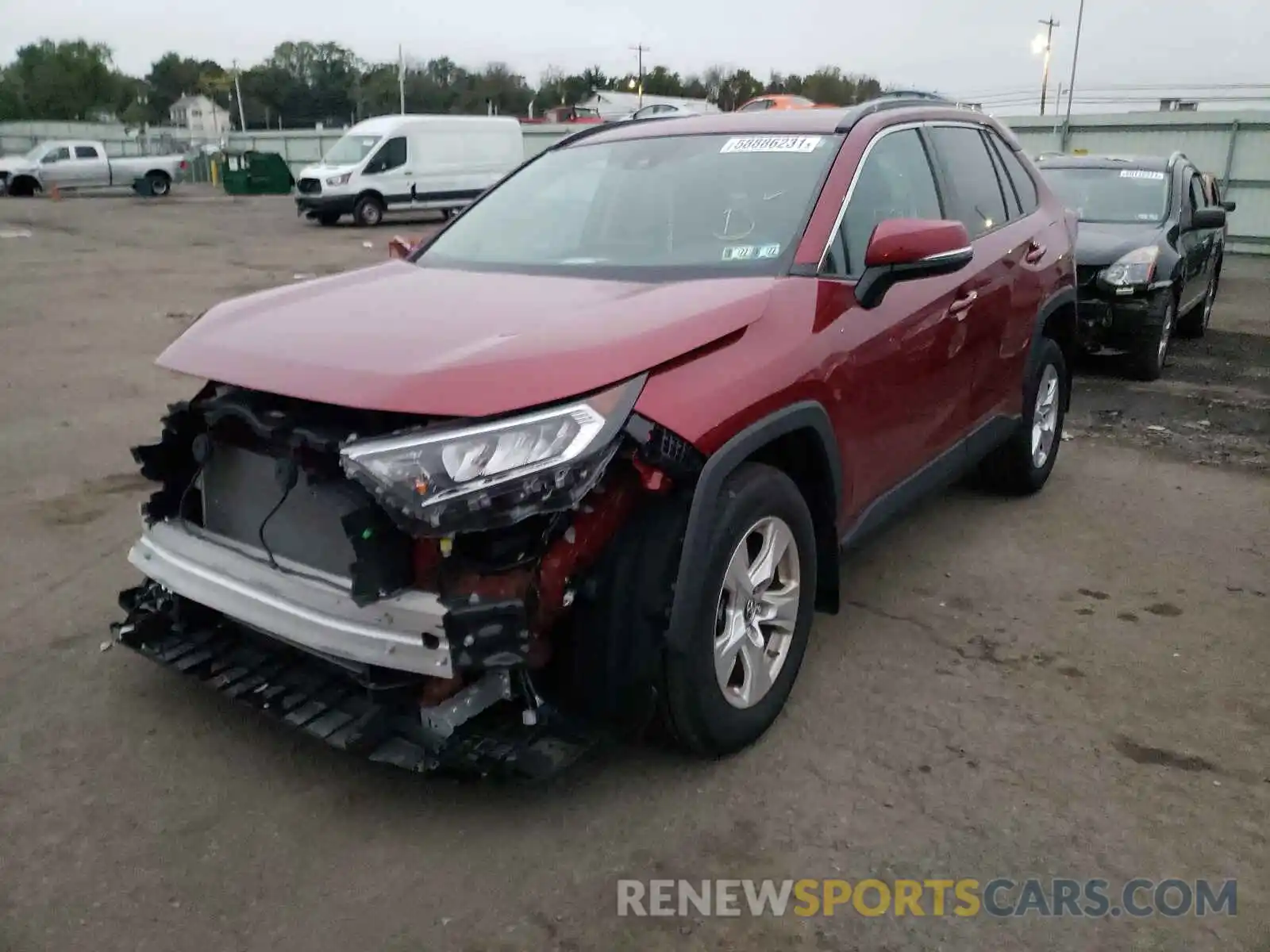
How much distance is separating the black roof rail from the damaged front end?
5.94 feet

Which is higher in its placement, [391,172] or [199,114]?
[199,114]

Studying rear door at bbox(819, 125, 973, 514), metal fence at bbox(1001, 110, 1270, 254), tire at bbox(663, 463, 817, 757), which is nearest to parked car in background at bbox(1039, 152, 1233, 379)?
rear door at bbox(819, 125, 973, 514)

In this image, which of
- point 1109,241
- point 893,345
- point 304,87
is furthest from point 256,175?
point 304,87

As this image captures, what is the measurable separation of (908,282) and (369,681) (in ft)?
7.53

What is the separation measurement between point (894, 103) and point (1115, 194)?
5.87m

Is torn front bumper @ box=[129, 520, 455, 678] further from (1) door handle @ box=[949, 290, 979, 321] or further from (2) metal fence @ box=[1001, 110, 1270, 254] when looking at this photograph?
(2) metal fence @ box=[1001, 110, 1270, 254]

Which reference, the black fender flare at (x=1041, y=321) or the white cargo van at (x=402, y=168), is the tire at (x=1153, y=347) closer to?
the black fender flare at (x=1041, y=321)

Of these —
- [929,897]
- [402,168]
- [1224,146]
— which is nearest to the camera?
[929,897]

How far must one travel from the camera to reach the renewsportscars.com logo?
2.51m

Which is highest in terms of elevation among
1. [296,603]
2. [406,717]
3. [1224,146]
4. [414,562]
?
[1224,146]

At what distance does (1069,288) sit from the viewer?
5406mm

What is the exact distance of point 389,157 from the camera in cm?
2378

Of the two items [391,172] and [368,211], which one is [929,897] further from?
[391,172]

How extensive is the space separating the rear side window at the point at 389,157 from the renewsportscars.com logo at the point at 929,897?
23172mm
